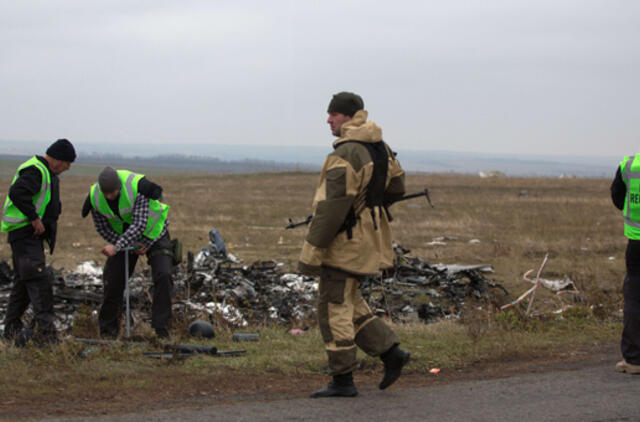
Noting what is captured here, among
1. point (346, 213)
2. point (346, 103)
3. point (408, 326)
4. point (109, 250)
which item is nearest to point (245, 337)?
point (109, 250)

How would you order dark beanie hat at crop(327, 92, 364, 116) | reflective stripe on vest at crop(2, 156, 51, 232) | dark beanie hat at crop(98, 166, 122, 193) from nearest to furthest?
dark beanie hat at crop(327, 92, 364, 116), reflective stripe on vest at crop(2, 156, 51, 232), dark beanie hat at crop(98, 166, 122, 193)

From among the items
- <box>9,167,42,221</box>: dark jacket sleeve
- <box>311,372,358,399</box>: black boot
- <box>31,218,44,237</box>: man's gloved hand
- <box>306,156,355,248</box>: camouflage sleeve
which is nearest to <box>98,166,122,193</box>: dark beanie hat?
<box>9,167,42,221</box>: dark jacket sleeve

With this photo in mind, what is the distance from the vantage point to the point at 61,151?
7.65 meters

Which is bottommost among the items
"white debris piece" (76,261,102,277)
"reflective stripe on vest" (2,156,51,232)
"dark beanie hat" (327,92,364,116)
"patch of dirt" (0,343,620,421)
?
"white debris piece" (76,261,102,277)

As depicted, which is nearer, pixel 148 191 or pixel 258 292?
pixel 148 191

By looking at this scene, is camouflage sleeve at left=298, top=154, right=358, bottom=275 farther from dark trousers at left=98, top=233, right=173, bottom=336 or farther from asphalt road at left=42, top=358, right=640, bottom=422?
dark trousers at left=98, top=233, right=173, bottom=336

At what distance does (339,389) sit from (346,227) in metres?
1.22

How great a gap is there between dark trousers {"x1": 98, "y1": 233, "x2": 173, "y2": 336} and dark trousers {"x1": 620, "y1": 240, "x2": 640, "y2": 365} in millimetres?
4488

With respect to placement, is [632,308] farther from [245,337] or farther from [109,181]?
[109,181]

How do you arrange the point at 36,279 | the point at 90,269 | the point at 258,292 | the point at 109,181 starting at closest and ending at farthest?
the point at 36,279 < the point at 109,181 < the point at 258,292 < the point at 90,269

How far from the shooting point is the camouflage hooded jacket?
5648 mm

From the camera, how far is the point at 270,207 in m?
32.5

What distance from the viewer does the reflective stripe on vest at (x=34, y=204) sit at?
24.6 feet

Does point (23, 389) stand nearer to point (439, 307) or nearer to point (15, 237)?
point (15, 237)
